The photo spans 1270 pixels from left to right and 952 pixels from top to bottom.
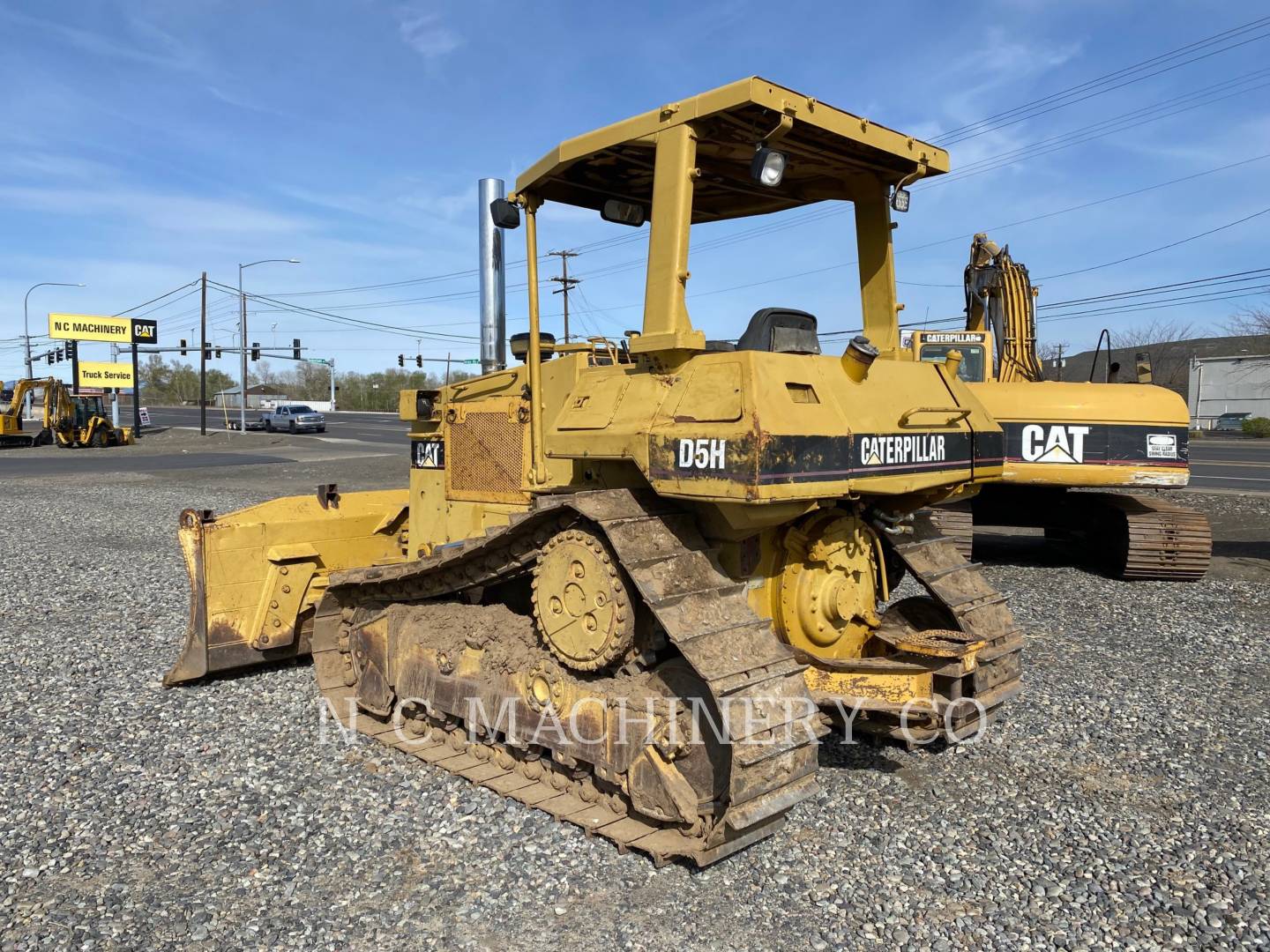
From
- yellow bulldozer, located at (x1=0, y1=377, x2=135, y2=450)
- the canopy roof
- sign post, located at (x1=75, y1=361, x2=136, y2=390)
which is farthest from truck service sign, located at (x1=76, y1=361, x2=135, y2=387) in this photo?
the canopy roof

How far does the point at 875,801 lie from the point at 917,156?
126 inches

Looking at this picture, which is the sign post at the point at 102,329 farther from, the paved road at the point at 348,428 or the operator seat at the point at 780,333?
the operator seat at the point at 780,333

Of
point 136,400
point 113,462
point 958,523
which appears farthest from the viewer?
point 136,400

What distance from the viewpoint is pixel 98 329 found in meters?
43.5

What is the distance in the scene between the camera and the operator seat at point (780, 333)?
4.25 m

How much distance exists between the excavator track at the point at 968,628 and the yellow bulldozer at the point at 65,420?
37.4 metres

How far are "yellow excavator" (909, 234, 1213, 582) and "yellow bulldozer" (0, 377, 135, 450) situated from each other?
34.7 meters

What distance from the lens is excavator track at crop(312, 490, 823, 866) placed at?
3529 mm

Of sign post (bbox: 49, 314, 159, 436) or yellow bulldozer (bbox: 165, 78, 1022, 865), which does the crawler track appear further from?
sign post (bbox: 49, 314, 159, 436)

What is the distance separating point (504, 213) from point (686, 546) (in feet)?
6.31

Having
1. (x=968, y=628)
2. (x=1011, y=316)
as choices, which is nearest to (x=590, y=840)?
(x=968, y=628)

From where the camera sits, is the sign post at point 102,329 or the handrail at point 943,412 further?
the sign post at point 102,329

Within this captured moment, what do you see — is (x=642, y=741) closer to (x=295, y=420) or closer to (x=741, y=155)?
(x=741, y=155)

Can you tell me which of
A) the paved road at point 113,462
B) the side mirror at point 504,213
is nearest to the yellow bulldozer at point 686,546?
the side mirror at point 504,213
